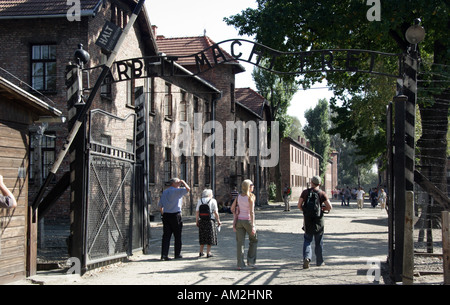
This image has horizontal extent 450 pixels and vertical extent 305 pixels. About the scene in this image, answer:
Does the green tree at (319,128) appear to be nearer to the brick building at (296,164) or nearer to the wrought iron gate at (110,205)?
the brick building at (296,164)

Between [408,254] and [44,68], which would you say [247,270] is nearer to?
[408,254]

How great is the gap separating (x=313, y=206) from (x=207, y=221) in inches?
119

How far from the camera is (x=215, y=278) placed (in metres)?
10.5

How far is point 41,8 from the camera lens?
22.0 m

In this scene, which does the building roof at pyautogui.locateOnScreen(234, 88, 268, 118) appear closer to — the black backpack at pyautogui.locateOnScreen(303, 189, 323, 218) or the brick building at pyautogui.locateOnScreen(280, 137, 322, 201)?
the brick building at pyautogui.locateOnScreen(280, 137, 322, 201)

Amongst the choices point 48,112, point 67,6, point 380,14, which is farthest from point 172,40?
point 48,112

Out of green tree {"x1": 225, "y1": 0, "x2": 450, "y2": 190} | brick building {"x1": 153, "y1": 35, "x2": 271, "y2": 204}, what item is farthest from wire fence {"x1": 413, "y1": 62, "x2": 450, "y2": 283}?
brick building {"x1": 153, "y1": 35, "x2": 271, "y2": 204}

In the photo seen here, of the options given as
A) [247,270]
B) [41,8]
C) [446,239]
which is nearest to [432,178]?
[247,270]

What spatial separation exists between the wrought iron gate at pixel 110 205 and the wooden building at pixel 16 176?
1.19m

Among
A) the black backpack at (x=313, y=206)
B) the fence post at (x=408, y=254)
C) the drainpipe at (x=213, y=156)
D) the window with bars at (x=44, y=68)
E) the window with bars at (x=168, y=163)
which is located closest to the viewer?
the fence post at (x=408, y=254)

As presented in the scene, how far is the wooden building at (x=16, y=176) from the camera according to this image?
9266 millimetres

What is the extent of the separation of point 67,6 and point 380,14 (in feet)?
37.6

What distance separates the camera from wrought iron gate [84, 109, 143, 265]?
11.2 meters

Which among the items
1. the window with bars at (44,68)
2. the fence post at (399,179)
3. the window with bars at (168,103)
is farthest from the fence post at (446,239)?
the window with bars at (168,103)
